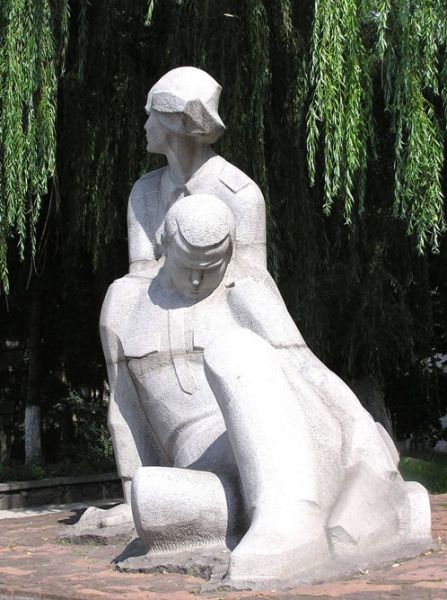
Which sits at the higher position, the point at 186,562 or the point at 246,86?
the point at 246,86

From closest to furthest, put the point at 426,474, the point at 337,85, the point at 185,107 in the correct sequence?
the point at 185,107 < the point at 337,85 < the point at 426,474

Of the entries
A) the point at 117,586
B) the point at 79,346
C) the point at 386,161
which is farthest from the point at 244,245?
the point at 79,346

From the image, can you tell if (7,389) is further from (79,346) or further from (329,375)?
(329,375)

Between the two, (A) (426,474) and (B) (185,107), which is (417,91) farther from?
(A) (426,474)

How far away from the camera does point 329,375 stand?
4.52 metres

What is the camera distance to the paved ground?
11.6 ft

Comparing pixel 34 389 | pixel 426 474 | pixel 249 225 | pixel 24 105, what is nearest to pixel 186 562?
pixel 249 225

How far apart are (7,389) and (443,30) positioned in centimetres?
877

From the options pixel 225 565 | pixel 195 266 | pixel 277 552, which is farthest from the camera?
pixel 195 266

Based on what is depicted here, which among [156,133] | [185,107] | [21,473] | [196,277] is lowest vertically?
[21,473]

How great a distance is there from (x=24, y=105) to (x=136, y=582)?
3818 millimetres

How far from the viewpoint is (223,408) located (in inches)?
160

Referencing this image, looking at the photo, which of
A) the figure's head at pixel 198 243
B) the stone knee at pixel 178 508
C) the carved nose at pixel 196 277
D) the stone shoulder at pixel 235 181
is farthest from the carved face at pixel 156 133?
the stone knee at pixel 178 508

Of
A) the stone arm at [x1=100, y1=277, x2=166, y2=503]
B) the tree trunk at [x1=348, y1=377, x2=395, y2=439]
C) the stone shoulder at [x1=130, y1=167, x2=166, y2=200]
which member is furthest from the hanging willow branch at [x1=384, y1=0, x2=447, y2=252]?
the tree trunk at [x1=348, y1=377, x2=395, y2=439]
